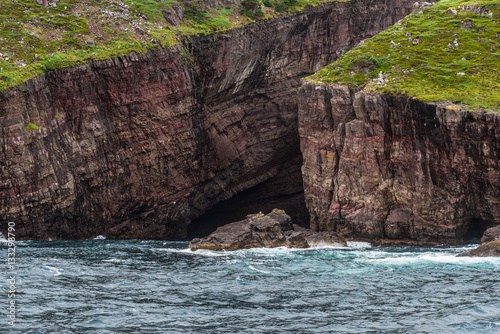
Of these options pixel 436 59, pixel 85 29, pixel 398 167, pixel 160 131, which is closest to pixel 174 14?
pixel 85 29

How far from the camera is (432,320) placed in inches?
1438

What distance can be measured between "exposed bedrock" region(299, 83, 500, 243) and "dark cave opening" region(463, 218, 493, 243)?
98mm

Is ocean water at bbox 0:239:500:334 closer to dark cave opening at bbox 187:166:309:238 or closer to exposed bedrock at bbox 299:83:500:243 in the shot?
exposed bedrock at bbox 299:83:500:243

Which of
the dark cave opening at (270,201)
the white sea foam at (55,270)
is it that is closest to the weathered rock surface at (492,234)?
the dark cave opening at (270,201)

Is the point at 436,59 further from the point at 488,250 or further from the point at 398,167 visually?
the point at 488,250

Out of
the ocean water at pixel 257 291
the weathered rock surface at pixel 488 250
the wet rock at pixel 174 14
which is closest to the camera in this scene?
the ocean water at pixel 257 291

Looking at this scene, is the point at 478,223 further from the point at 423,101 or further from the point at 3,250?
the point at 3,250

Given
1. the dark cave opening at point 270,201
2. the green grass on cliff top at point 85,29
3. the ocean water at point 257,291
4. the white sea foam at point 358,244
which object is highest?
the green grass on cliff top at point 85,29

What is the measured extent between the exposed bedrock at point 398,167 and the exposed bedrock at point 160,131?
15.3 meters

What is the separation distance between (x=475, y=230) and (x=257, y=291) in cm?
2897

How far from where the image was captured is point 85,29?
245 feet

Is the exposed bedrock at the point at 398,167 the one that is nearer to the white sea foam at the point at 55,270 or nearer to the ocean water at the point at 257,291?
the ocean water at the point at 257,291

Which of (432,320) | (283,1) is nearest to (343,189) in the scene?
(432,320)

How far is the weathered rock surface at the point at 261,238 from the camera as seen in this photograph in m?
61.2
